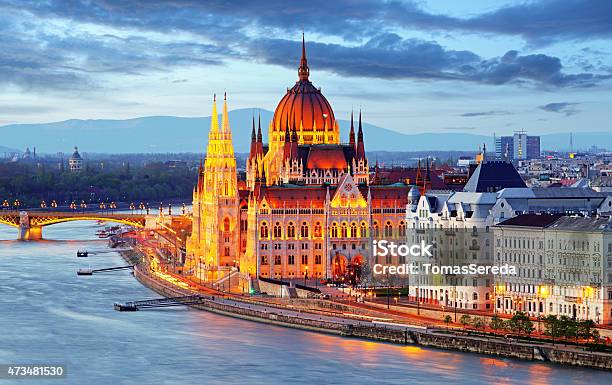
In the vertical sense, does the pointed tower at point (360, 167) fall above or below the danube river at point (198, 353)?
above

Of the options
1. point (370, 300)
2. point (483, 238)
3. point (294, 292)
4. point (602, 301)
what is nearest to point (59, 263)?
point (294, 292)

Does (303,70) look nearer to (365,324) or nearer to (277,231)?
(277,231)

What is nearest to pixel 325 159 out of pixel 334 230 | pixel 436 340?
pixel 334 230

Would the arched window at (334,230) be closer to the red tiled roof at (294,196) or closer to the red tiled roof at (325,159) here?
the red tiled roof at (294,196)

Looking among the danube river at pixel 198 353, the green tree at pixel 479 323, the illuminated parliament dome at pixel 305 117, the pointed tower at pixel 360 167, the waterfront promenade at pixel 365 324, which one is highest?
the illuminated parliament dome at pixel 305 117

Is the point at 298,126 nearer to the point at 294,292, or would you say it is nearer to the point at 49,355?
the point at 294,292

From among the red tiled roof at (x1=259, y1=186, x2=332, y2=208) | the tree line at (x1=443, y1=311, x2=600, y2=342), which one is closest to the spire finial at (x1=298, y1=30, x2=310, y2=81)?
the red tiled roof at (x1=259, y1=186, x2=332, y2=208)

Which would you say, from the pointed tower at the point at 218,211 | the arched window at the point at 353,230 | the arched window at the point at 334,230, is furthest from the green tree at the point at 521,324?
the pointed tower at the point at 218,211
